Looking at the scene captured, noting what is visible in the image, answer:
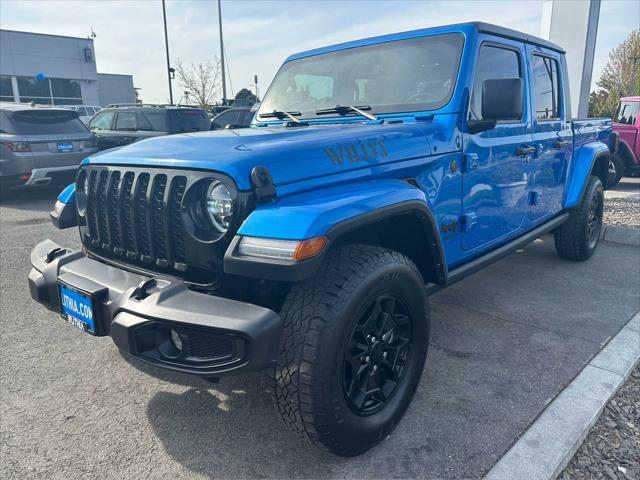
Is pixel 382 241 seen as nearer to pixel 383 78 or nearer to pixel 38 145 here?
pixel 383 78

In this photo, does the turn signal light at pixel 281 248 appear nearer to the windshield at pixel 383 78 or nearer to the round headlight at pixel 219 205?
the round headlight at pixel 219 205

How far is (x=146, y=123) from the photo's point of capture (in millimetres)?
10344

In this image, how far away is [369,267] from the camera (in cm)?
207

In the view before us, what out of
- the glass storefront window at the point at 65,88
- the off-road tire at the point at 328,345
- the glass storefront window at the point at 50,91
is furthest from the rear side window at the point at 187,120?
the glass storefront window at the point at 65,88

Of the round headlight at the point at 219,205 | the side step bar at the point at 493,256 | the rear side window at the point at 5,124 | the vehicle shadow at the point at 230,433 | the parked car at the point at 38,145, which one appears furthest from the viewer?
the rear side window at the point at 5,124

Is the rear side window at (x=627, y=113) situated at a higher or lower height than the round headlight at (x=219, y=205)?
higher

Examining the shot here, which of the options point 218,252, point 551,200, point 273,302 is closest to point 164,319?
point 218,252

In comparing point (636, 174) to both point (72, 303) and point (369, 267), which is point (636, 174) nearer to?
point (369, 267)

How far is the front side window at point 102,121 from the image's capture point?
10969mm

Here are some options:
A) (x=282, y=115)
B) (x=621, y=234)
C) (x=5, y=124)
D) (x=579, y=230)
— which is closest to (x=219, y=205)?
(x=282, y=115)

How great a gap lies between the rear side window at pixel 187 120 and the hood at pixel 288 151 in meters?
7.99

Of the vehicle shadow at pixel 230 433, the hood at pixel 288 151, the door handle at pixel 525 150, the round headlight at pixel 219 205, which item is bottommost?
the vehicle shadow at pixel 230 433

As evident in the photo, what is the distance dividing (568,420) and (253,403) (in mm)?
1585

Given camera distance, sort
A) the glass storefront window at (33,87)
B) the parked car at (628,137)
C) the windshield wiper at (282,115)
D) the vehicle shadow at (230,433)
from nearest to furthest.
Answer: the vehicle shadow at (230,433) < the windshield wiper at (282,115) < the parked car at (628,137) < the glass storefront window at (33,87)
